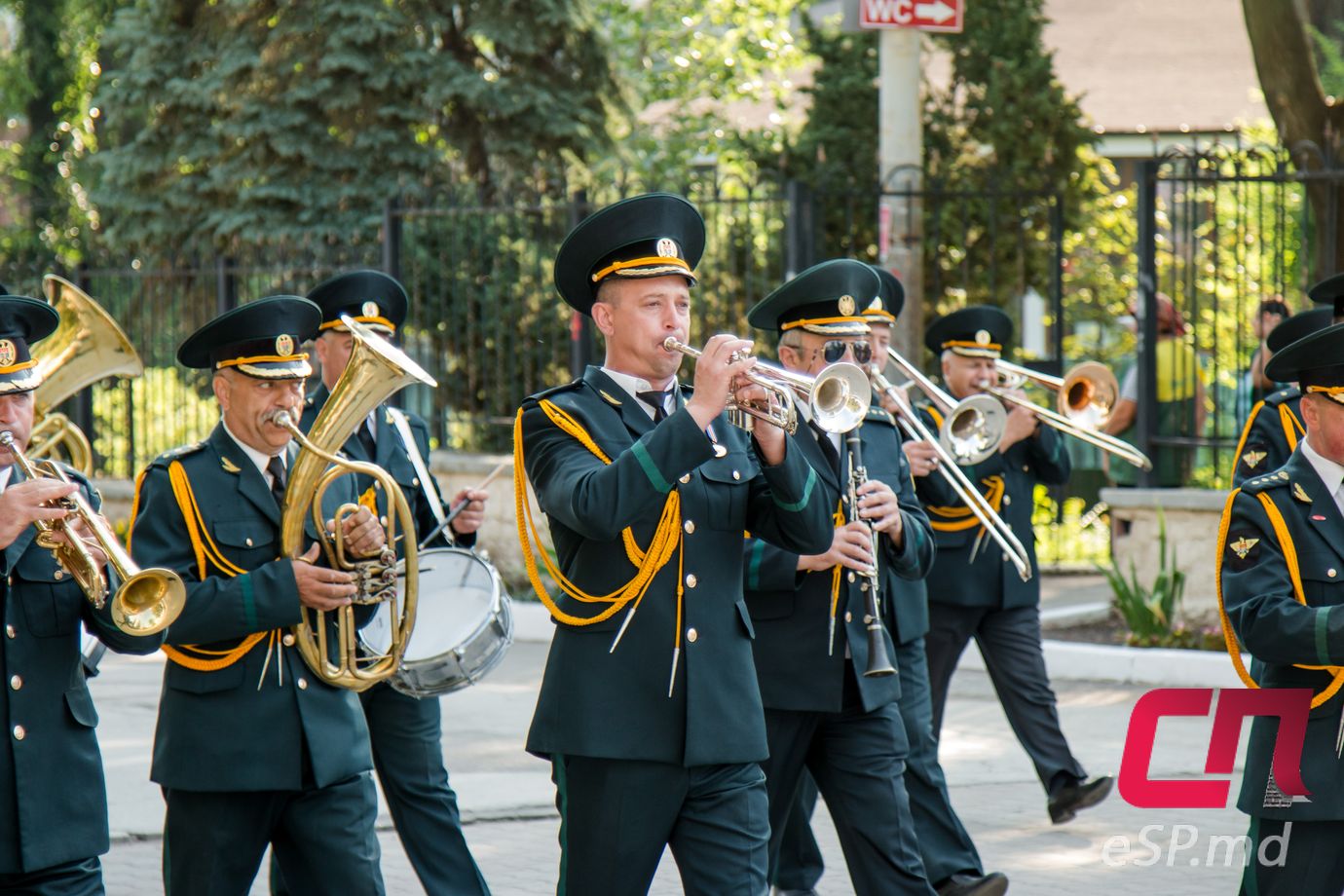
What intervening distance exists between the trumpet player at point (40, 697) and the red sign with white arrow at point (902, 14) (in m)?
6.83

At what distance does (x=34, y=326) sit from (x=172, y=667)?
36.9 inches

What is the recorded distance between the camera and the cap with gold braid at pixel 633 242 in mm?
4367

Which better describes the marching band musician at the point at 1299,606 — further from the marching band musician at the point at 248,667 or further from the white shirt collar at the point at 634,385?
the marching band musician at the point at 248,667

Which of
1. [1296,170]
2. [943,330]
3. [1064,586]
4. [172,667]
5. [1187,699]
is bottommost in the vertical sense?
[1064,586]

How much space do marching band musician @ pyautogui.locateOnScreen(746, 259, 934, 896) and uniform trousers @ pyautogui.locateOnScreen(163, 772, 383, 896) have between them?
118 centimetres

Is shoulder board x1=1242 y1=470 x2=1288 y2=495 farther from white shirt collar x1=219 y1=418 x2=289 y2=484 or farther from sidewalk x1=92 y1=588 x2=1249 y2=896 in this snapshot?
white shirt collar x1=219 y1=418 x2=289 y2=484

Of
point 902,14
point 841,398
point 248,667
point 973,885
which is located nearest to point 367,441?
point 248,667

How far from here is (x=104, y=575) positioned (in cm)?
439

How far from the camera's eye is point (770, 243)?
12680 mm

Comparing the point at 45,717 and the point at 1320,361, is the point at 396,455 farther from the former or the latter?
the point at 1320,361

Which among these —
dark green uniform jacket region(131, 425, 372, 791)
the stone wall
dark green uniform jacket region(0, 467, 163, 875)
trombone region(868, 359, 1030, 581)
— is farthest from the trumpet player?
the stone wall

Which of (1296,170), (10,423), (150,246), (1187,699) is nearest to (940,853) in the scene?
(1187,699)

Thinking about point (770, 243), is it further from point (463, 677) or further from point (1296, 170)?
point (463, 677)

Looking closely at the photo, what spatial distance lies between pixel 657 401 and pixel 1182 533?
6.90 meters
